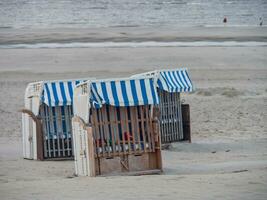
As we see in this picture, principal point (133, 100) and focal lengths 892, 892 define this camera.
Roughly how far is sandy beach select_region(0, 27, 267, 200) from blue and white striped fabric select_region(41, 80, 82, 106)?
1073 millimetres

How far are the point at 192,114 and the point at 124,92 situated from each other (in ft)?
31.2

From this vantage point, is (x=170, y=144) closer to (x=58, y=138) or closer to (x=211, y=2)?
(x=58, y=138)

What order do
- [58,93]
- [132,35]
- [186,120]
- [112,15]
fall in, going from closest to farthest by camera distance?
[58,93], [186,120], [132,35], [112,15]

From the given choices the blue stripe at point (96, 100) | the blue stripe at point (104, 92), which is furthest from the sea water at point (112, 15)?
the blue stripe at point (96, 100)

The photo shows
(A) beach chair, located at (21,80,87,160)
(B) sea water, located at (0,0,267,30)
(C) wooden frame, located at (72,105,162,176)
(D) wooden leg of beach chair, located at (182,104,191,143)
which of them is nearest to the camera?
(C) wooden frame, located at (72,105,162,176)

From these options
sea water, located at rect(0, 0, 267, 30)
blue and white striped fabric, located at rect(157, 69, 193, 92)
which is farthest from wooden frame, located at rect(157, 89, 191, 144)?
sea water, located at rect(0, 0, 267, 30)

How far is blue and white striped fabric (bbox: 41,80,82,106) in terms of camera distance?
52.0 feet

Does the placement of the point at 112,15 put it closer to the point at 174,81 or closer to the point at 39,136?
the point at 174,81

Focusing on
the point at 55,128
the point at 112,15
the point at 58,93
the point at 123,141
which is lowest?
the point at 123,141

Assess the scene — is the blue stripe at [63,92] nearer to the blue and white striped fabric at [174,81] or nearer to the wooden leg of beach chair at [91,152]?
the blue and white striped fabric at [174,81]

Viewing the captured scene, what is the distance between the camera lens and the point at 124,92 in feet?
43.3

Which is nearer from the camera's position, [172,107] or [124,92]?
[124,92]

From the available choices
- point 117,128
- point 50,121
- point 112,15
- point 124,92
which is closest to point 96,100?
point 124,92

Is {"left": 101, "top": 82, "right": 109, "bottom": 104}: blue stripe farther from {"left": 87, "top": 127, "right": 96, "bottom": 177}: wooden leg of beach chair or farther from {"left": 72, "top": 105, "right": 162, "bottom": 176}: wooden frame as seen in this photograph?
{"left": 87, "top": 127, "right": 96, "bottom": 177}: wooden leg of beach chair
